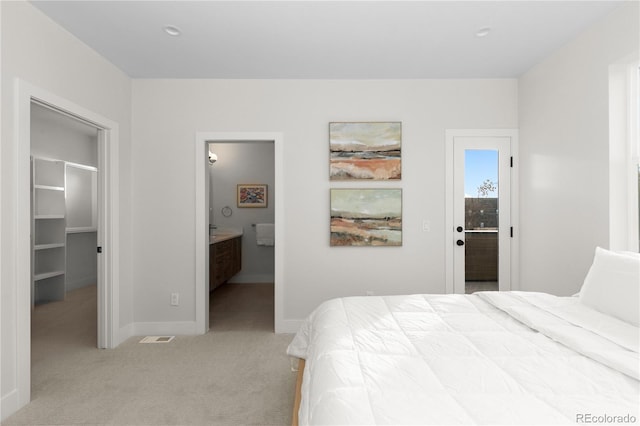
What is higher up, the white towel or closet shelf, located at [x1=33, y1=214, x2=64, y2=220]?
closet shelf, located at [x1=33, y1=214, x2=64, y2=220]

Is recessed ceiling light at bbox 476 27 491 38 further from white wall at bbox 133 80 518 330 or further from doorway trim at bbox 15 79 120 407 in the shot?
doorway trim at bbox 15 79 120 407

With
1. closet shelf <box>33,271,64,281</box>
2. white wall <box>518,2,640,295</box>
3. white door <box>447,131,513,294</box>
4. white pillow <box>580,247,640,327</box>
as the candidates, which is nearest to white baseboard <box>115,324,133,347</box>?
closet shelf <box>33,271,64,281</box>

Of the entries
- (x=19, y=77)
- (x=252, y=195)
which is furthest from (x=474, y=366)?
(x=252, y=195)

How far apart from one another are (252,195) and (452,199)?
3.51 metres

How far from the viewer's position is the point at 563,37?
2625mm

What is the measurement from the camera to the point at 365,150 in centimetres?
339

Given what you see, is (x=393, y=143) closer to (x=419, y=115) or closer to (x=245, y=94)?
(x=419, y=115)

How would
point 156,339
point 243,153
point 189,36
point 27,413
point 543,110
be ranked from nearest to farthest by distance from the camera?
point 27,413 < point 189,36 < point 543,110 < point 156,339 < point 243,153

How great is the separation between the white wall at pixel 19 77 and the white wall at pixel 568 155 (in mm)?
3946

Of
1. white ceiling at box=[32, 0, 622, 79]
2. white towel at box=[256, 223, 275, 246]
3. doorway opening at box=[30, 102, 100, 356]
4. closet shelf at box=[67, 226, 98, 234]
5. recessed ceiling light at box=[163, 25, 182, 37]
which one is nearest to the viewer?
white ceiling at box=[32, 0, 622, 79]

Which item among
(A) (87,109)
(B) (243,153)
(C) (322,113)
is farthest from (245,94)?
(B) (243,153)

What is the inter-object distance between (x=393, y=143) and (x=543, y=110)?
1.36 m

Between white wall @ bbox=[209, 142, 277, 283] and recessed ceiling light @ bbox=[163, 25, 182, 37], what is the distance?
10.8 ft

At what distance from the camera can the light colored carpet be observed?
200cm
